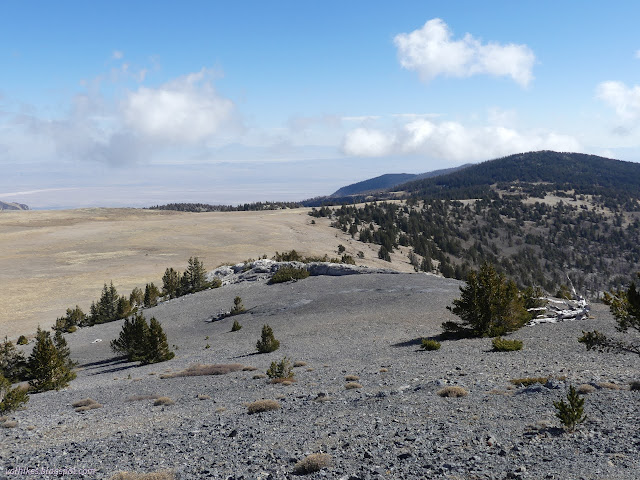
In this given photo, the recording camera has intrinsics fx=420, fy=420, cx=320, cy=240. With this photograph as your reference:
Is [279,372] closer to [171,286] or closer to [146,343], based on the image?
[146,343]

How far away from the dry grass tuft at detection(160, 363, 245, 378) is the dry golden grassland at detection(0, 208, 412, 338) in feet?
81.1

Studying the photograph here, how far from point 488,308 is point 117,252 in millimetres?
65068

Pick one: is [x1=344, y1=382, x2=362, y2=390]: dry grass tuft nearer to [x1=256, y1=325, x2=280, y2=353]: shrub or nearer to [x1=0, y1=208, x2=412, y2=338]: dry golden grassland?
[x1=256, y1=325, x2=280, y2=353]: shrub

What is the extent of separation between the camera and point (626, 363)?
13469 millimetres

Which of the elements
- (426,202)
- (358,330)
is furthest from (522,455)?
(426,202)

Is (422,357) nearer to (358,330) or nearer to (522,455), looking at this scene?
(358,330)

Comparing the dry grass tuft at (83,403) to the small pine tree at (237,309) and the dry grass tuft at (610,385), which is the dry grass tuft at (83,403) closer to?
the dry grass tuft at (610,385)

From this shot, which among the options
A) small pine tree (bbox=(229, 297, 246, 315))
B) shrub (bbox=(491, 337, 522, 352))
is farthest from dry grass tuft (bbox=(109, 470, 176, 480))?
small pine tree (bbox=(229, 297, 246, 315))

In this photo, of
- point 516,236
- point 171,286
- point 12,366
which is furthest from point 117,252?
point 516,236

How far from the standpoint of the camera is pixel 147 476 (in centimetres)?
779

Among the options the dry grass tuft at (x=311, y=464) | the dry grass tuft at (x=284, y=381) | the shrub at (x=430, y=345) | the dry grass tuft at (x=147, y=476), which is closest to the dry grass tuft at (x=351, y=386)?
the dry grass tuft at (x=284, y=381)

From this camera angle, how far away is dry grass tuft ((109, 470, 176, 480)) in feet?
25.4

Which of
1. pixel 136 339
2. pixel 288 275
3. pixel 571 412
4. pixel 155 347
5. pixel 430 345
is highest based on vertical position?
pixel 571 412

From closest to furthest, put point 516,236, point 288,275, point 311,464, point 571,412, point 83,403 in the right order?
1. point 311,464
2. point 571,412
3. point 83,403
4. point 288,275
5. point 516,236
